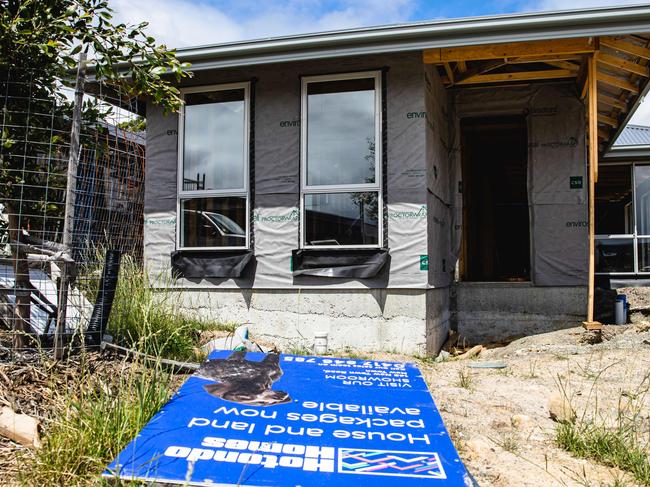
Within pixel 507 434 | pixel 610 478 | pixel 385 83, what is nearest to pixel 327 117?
pixel 385 83

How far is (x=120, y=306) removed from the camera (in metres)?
4.71

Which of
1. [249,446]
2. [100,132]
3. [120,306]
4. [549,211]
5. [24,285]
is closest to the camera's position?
[249,446]

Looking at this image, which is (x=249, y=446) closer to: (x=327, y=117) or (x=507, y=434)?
(x=507, y=434)

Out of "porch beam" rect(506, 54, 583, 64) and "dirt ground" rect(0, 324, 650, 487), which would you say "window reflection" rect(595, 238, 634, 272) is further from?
"dirt ground" rect(0, 324, 650, 487)

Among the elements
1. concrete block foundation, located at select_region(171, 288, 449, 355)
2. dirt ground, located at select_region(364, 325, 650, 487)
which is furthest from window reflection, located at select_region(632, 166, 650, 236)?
concrete block foundation, located at select_region(171, 288, 449, 355)

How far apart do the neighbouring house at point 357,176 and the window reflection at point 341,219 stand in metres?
0.02

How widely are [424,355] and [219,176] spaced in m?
3.57

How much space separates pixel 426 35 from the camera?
621 centimetres

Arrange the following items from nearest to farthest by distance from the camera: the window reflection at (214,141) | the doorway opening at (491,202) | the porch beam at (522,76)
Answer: the window reflection at (214,141), the porch beam at (522,76), the doorway opening at (491,202)

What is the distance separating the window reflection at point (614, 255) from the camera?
12.2m

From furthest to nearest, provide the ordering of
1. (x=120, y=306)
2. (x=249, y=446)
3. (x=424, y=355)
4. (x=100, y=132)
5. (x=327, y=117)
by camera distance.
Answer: (x=327, y=117) < (x=424, y=355) < (x=120, y=306) < (x=100, y=132) < (x=249, y=446)

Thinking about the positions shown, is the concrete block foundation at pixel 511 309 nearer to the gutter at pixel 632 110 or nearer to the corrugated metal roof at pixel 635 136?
the gutter at pixel 632 110

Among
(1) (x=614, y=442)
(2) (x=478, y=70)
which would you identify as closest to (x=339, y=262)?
(2) (x=478, y=70)

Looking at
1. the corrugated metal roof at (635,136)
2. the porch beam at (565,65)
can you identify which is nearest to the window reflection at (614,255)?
the corrugated metal roof at (635,136)
